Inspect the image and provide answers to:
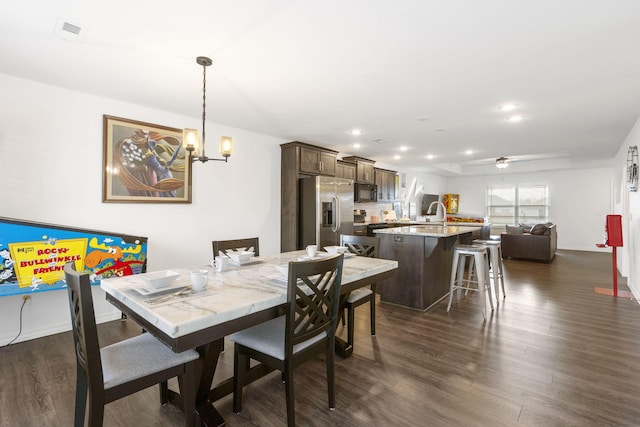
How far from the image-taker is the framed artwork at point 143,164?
3.36 m

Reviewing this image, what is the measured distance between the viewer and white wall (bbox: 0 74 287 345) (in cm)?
285

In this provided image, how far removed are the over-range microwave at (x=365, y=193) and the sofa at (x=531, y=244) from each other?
10.8 feet

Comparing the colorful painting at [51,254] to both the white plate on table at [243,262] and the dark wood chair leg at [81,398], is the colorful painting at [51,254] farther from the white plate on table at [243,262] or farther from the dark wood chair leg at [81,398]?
the dark wood chair leg at [81,398]

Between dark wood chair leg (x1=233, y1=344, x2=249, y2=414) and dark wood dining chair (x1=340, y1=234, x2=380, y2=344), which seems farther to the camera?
dark wood dining chair (x1=340, y1=234, x2=380, y2=344)

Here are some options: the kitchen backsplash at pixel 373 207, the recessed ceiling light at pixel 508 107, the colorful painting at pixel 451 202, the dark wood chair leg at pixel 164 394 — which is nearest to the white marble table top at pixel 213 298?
the dark wood chair leg at pixel 164 394

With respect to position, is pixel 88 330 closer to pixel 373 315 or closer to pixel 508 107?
pixel 373 315

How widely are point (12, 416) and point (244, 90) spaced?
296 centimetres

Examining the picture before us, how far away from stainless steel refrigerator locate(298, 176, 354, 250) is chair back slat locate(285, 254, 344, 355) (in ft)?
9.95

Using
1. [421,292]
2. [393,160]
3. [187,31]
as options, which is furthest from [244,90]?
[393,160]

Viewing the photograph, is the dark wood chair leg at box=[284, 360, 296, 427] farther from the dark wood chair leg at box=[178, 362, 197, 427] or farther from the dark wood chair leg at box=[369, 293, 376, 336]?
the dark wood chair leg at box=[369, 293, 376, 336]

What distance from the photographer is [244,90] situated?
10.3ft

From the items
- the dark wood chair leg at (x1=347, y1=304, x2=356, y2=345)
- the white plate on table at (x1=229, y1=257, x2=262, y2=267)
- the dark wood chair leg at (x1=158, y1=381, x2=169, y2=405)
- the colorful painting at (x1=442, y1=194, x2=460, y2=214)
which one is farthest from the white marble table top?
the colorful painting at (x1=442, y1=194, x2=460, y2=214)

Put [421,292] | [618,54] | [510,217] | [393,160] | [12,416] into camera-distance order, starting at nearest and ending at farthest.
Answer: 1. [12,416]
2. [618,54]
3. [421,292]
4. [393,160]
5. [510,217]

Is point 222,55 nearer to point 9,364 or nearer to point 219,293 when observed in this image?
point 219,293
